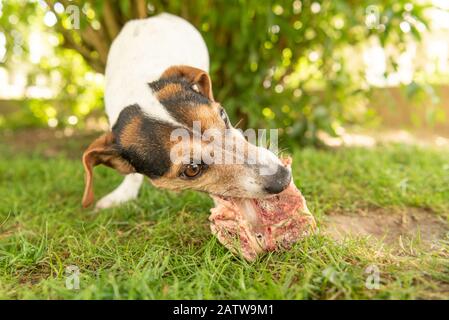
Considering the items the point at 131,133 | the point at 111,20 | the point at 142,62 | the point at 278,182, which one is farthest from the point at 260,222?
Result: the point at 111,20

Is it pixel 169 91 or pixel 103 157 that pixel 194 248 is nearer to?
pixel 103 157

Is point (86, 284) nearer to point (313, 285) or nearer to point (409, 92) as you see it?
point (313, 285)

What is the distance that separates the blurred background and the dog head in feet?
5.94

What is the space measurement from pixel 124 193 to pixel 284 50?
9.64ft

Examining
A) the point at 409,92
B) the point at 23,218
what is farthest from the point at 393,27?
the point at 23,218

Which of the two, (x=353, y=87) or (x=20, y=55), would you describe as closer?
(x=353, y=87)

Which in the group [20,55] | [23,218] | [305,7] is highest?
[305,7]

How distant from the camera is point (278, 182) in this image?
3156 millimetres

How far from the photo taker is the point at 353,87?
6648 mm

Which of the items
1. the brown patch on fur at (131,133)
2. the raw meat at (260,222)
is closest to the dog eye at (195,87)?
the brown patch on fur at (131,133)

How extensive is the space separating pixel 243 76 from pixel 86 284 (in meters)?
3.73

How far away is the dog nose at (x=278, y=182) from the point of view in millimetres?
3148
